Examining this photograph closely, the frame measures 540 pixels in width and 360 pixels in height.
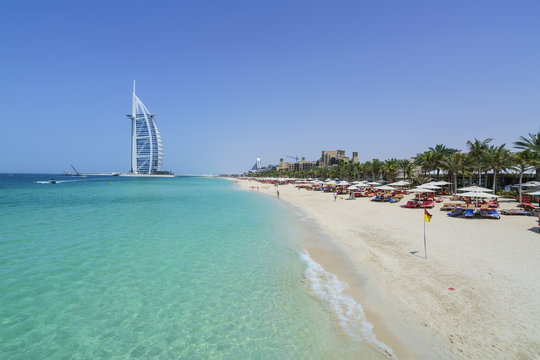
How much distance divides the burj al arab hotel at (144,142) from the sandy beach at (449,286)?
154549 millimetres

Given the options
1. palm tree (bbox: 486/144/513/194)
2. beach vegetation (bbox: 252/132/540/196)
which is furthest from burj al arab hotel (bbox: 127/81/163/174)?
palm tree (bbox: 486/144/513/194)

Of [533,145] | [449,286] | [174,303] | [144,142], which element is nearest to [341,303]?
[449,286]

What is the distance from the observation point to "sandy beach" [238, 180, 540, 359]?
14.8ft

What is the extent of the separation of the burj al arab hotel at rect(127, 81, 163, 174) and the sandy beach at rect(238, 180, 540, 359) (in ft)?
507

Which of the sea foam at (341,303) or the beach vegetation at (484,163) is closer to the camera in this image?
the sea foam at (341,303)

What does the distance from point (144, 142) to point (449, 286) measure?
535ft

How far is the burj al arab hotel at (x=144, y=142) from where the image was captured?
5635 inches

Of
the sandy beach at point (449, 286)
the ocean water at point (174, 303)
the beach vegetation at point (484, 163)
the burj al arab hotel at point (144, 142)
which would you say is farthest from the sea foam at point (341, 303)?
the burj al arab hotel at point (144, 142)

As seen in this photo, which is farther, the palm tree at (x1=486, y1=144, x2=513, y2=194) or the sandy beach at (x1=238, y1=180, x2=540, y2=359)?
the palm tree at (x1=486, y1=144, x2=513, y2=194)

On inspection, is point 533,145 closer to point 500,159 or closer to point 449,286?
point 500,159

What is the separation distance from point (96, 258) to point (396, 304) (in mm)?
10990

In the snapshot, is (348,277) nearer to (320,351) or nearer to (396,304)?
(396,304)

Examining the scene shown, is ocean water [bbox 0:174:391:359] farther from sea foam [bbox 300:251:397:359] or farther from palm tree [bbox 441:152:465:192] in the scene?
palm tree [bbox 441:152:465:192]

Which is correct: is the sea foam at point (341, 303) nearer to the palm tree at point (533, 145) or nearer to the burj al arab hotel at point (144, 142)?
the palm tree at point (533, 145)
